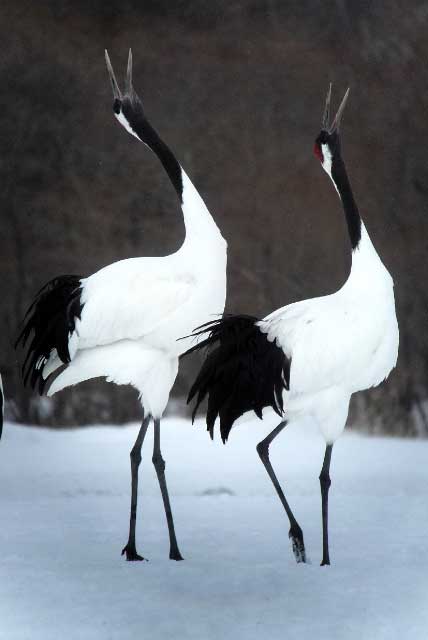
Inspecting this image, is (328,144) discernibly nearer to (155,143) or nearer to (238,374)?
(155,143)

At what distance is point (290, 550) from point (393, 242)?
7.71ft

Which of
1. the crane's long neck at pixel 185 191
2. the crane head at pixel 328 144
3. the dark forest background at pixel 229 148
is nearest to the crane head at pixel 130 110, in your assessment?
the crane's long neck at pixel 185 191

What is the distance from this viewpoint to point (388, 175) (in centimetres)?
582

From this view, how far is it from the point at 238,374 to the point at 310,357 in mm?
229

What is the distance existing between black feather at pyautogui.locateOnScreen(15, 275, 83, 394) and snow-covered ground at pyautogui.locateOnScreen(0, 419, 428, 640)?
0.63m

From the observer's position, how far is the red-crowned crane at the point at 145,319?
12.1 ft

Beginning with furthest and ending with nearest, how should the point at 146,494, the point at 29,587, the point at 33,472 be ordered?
the point at 33,472
the point at 146,494
the point at 29,587

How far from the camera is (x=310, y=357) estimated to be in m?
3.54

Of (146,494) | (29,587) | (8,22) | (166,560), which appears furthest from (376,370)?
(8,22)

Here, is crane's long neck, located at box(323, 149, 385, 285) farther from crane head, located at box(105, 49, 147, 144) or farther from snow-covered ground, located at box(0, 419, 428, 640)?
snow-covered ground, located at box(0, 419, 428, 640)

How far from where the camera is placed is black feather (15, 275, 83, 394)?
12.4 ft

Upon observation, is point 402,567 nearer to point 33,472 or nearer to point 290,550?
point 290,550

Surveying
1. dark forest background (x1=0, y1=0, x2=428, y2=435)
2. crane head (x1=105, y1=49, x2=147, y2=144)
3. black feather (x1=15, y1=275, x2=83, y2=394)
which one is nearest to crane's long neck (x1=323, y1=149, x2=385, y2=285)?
crane head (x1=105, y1=49, x2=147, y2=144)

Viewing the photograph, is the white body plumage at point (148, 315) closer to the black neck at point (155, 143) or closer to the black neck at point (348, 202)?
the black neck at point (155, 143)
